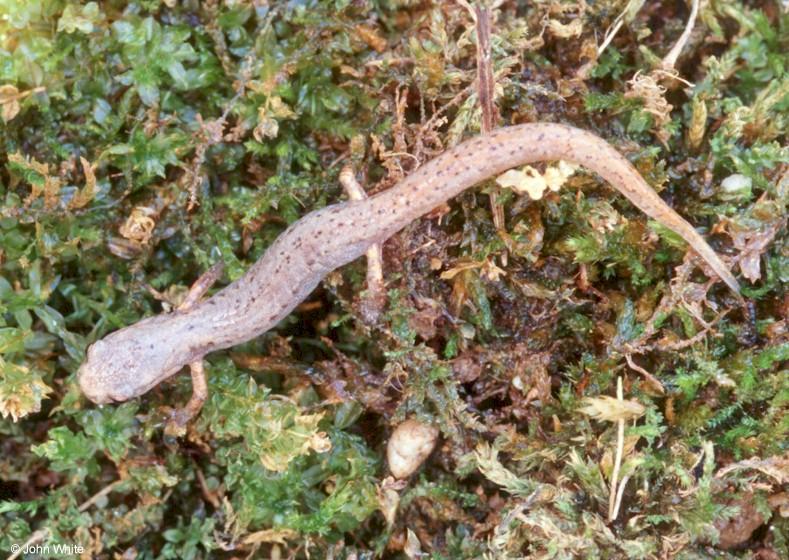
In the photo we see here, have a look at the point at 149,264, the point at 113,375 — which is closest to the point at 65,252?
the point at 149,264

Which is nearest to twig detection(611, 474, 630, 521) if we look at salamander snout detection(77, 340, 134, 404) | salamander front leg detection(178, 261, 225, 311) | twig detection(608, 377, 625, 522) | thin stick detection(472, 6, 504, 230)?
twig detection(608, 377, 625, 522)

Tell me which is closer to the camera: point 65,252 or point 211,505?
point 65,252

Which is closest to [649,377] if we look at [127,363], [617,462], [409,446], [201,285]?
[617,462]

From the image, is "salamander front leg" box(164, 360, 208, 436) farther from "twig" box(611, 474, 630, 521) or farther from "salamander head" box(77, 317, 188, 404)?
"twig" box(611, 474, 630, 521)

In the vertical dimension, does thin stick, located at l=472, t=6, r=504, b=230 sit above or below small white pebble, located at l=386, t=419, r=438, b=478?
above

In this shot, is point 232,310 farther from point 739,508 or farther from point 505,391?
point 739,508

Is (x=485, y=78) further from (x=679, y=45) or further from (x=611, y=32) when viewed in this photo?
(x=679, y=45)
